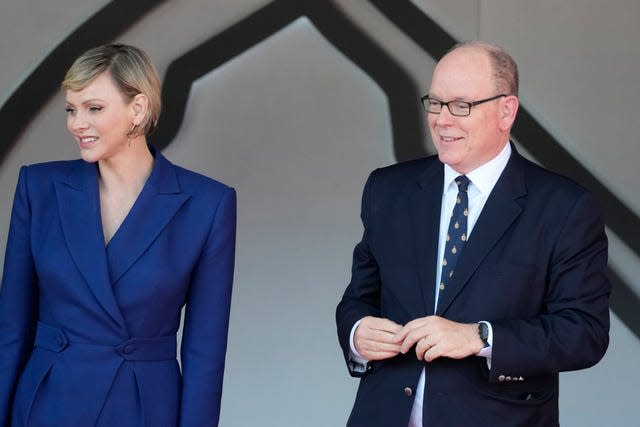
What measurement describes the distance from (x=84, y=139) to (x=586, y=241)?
115cm

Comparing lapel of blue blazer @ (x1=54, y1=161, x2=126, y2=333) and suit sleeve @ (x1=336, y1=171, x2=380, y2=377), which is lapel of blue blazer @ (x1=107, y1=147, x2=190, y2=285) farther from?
suit sleeve @ (x1=336, y1=171, x2=380, y2=377)

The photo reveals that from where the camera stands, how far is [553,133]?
17.0 ft

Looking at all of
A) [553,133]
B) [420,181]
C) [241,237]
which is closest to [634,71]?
[553,133]

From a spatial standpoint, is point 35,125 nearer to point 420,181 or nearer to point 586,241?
point 420,181

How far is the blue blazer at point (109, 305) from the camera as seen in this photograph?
9.64ft

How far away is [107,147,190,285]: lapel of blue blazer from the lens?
298 centimetres

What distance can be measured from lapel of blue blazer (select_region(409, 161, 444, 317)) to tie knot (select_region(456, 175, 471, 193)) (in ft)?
0.18

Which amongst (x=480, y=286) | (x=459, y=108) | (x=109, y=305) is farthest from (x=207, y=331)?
(x=459, y=108)

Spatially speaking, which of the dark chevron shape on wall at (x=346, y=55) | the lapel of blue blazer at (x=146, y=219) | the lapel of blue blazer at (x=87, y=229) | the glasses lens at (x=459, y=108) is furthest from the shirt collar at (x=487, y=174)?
the dark chevron shape on wall at (x=346, y=55)

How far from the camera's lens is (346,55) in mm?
5234

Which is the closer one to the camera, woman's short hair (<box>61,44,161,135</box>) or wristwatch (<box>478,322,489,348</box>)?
wristwatch (<box>478,322,489,348</box>)

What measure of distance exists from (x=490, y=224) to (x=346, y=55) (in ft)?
7.97

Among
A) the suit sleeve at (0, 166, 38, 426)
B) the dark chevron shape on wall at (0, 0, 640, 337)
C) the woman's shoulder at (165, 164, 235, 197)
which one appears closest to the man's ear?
the woman's shoulder at (165, 164, 235, 197)

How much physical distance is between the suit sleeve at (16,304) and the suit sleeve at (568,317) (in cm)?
106
